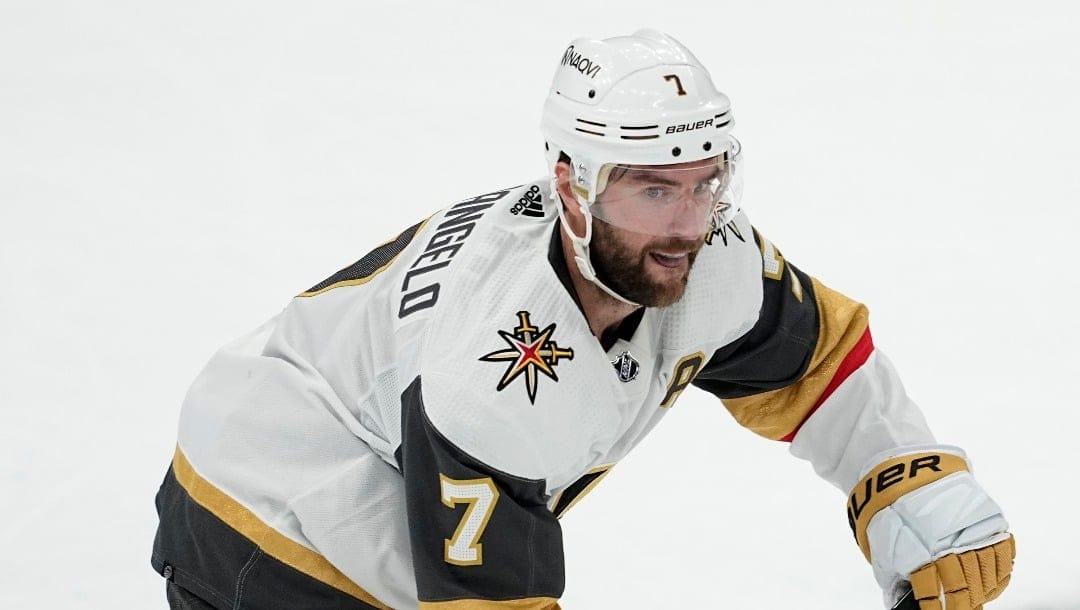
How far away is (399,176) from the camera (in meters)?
5.16

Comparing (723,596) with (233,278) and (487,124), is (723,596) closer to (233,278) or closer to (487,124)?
(233,278)

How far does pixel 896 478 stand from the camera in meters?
2.85

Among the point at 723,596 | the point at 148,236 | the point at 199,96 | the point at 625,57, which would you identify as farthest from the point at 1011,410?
the point at 199,96

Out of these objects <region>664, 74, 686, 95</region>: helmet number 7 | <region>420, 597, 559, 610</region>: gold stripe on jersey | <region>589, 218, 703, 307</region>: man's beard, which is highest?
<region>664, 74, 686, 95</region>: helmet number 7

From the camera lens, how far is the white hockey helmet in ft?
7.63

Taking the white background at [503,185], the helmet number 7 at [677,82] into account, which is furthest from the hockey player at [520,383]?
the white background at [503,185]

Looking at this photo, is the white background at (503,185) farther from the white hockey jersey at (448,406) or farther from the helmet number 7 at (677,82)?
the helmet number 7 at (677,82)

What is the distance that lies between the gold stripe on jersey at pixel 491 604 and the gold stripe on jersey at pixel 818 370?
794mm

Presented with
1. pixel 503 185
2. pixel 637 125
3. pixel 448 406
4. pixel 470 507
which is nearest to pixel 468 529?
pixel 470 507

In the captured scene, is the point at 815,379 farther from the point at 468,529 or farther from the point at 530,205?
the point at 468,529

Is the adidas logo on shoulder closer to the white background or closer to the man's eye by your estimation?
the man's eye

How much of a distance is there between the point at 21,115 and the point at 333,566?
11.5 feet

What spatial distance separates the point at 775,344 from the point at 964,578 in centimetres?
51

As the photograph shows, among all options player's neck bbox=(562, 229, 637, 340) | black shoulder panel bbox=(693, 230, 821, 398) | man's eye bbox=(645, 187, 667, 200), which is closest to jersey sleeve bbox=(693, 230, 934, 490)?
black shoulder panel bbox=(693, 230, 821, 398)
